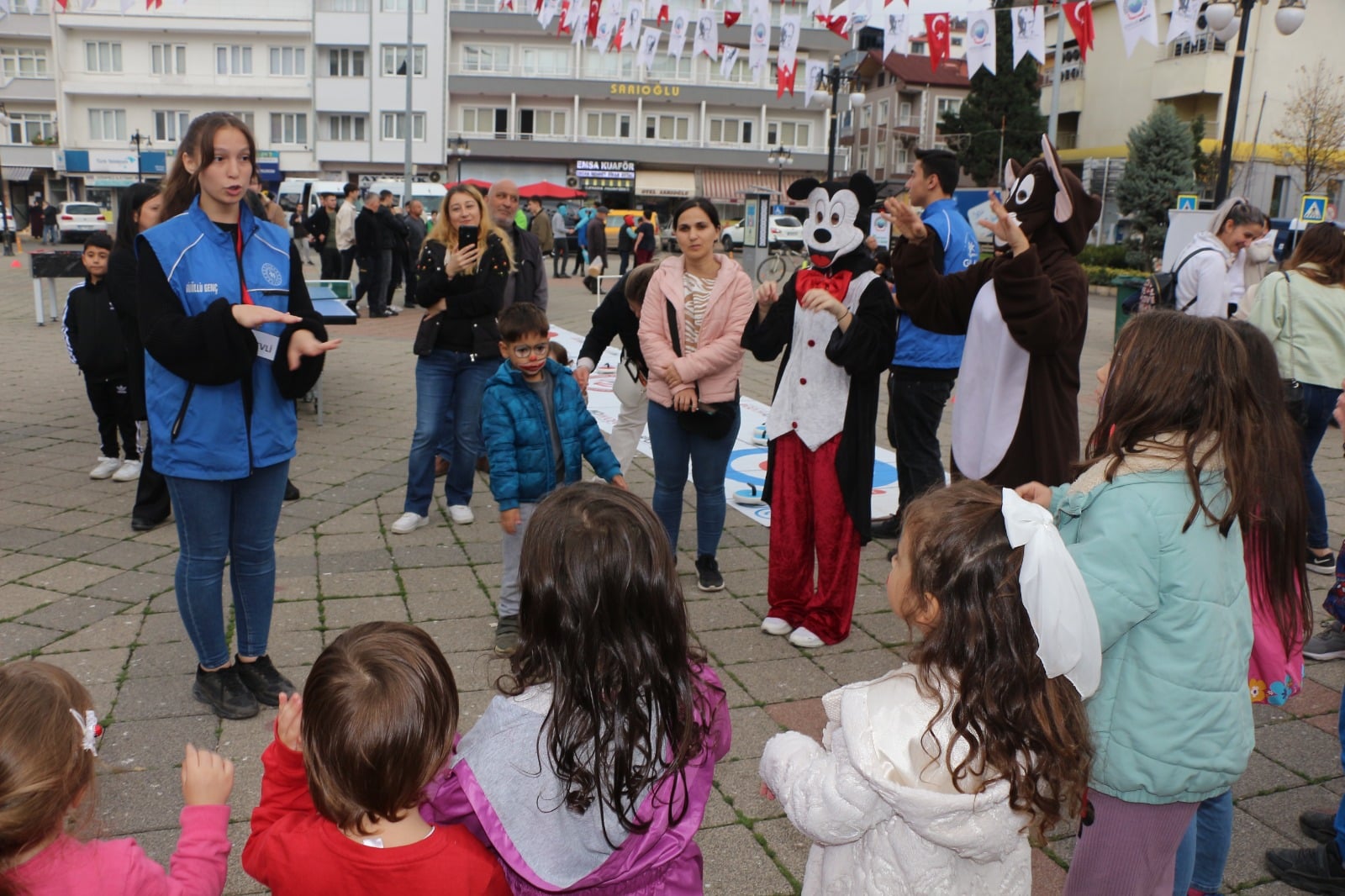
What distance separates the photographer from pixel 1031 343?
3430mm

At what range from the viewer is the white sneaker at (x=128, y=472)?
6.27 m

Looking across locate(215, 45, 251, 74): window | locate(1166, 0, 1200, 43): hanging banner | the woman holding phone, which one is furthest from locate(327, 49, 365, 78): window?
the woman holding phone

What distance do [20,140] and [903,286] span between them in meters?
59.4

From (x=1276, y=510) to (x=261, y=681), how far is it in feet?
10.2

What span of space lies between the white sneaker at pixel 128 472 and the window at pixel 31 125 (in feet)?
178

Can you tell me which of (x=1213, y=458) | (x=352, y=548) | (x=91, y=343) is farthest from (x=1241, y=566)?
(x=91, y=343)

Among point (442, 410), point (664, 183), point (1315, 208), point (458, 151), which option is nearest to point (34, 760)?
point (442, 410)

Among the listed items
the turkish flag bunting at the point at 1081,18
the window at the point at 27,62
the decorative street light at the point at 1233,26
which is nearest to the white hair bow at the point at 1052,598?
the turkish flag bunting at the point at 1081,18

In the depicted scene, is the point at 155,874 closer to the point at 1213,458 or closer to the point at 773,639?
the point at 1213,458

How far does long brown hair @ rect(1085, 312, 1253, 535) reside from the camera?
2.09 meters

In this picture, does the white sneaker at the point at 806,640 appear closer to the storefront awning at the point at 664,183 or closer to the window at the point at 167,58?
the storefront awning at the point at 664,183

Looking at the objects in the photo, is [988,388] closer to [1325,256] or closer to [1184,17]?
[1325,256]

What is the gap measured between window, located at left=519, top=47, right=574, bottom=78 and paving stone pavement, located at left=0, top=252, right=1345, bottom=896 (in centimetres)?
4741

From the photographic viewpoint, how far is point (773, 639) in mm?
4289
